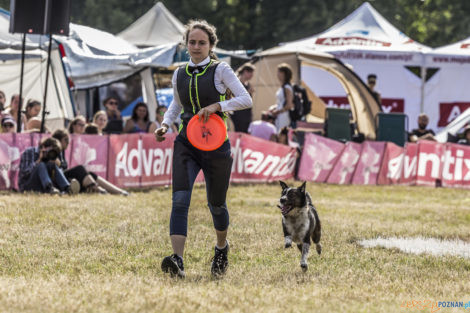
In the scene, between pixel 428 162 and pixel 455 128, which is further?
pixel 455 128

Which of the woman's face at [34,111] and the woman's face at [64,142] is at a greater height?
the woman's face at [34,111]

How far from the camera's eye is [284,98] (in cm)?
1772

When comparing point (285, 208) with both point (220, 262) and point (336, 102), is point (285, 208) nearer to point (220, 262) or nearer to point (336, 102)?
point (220, 262)

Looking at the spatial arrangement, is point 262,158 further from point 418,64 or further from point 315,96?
point 418,64

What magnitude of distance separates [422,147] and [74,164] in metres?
8.73

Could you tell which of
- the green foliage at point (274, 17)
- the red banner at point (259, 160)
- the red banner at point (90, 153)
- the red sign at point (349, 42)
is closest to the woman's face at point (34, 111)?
the red banner at point (90, 153)

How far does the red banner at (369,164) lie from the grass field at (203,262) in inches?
194

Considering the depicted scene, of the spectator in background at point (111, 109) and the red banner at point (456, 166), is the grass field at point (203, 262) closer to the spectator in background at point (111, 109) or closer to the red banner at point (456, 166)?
the spectator in background at point (111, 109)

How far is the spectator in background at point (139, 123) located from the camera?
1639 centimetres

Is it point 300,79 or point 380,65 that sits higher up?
point 380,65

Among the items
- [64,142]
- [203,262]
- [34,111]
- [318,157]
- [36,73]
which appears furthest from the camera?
[36,73]

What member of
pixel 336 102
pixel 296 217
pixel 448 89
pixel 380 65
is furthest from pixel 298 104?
pixel 296 217

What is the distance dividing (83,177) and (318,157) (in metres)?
6.10

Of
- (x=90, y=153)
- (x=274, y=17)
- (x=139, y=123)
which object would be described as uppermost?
(x=274, y=17)
